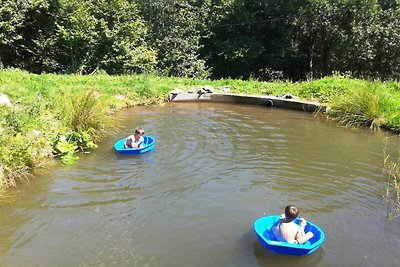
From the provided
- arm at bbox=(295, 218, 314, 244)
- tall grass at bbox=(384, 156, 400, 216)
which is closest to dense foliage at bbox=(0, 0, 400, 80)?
tall grass at bbox=(384, 156, 400, 216)

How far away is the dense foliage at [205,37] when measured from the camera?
76.3 ft

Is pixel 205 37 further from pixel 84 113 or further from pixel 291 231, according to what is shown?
pixel 291 231

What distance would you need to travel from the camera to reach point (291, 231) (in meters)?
5.52

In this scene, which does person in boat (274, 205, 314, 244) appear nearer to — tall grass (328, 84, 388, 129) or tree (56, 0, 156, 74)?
tall grass (328, 84, 388, 129)

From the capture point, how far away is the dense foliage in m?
23.3

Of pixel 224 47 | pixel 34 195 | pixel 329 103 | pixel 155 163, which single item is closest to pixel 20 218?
pixel 34 195

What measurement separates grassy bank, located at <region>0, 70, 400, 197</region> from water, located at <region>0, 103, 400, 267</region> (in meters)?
0.48

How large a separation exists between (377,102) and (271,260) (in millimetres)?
9095

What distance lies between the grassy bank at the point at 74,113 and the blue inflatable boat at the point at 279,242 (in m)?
4.53

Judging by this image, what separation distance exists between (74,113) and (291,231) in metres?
6.70

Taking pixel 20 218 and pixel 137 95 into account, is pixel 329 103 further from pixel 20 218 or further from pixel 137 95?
pixel 20 218

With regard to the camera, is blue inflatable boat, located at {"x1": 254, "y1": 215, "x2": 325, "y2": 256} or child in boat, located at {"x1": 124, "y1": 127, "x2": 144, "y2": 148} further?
child in boat, located at {"x1": 124, "y1": 127, "x2": 144, "y2": 148}

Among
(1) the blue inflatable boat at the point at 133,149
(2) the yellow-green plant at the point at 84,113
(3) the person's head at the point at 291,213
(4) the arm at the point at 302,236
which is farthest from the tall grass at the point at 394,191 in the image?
(2) the yellow-green plant at the point at 84,113

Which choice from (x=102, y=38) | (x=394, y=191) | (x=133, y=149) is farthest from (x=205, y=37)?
(x=394, y=191)
